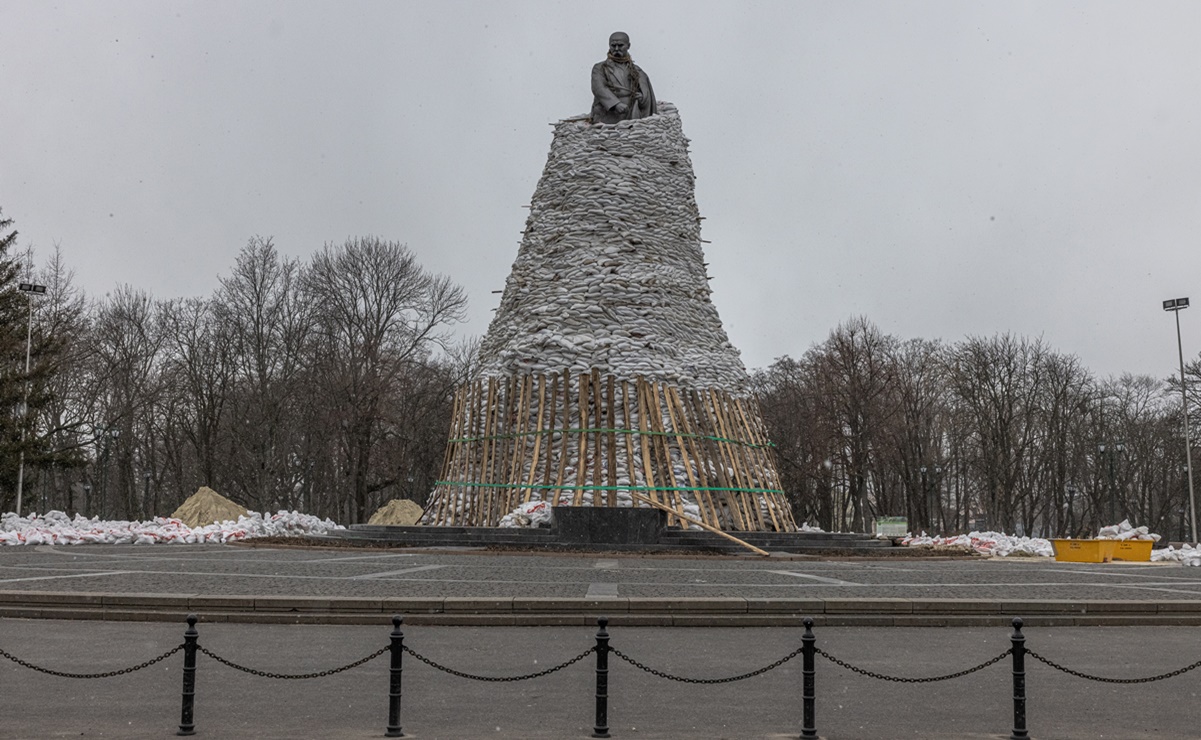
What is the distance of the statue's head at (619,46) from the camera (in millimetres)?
30828

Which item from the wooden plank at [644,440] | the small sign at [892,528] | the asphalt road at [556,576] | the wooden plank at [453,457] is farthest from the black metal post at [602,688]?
the small sign at [892,528]

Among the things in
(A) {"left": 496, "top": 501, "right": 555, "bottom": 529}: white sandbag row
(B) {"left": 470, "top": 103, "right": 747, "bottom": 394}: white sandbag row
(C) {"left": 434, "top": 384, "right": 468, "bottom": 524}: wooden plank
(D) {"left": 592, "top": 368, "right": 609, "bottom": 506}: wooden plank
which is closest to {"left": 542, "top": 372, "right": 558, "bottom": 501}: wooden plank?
(B) {"left": 470, "top": 103, "right": 747, "bottom": 394}: white sandbag row

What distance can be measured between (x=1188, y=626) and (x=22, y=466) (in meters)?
35.9

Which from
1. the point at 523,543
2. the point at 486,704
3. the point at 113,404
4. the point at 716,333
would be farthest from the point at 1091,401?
the point at 486,704

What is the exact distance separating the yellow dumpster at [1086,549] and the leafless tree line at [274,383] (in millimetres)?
26914

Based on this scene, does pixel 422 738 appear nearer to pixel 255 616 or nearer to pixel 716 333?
pixel 255 616

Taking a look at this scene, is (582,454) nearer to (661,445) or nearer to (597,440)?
(597,440)

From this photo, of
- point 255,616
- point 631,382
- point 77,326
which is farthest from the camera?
point 77,326

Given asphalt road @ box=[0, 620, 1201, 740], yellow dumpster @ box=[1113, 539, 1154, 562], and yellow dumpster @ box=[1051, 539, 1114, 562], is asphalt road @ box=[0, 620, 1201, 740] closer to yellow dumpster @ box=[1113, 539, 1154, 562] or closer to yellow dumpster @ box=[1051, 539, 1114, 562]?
yellow dumpster @ box=[1051, 539, 1114, 562]

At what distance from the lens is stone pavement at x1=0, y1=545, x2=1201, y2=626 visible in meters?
10.8

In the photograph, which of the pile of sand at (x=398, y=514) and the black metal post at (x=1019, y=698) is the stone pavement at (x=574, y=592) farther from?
the pile of sand at (x=398, y=514)

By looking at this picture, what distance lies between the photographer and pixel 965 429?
51.1 metres

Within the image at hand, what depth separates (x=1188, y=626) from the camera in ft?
38.4

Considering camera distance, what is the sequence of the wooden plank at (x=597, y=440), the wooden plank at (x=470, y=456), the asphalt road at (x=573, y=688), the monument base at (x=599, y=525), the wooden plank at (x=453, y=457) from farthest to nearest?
the wooden plank at (x=453, y=457)
the wooden plank at (x=470, y=456)
the wooden plank at (x=597, y=440)
the monument base at (x=599, y=525)
the asphalt road at (x=573, y=688)
